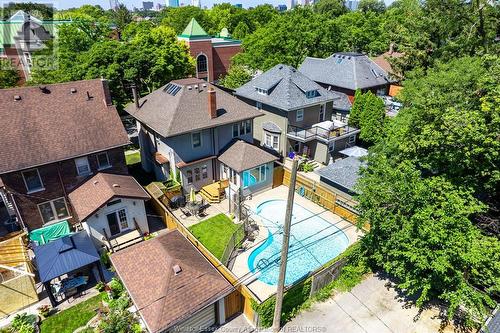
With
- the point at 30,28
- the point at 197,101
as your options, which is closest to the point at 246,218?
the point at 197,101

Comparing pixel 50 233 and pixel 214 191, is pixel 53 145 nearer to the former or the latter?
pixel 50 233

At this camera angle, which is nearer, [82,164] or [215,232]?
[82,164]

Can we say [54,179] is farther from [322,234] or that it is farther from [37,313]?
[322,234]

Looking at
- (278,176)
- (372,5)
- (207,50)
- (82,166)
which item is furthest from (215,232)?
(372,5)

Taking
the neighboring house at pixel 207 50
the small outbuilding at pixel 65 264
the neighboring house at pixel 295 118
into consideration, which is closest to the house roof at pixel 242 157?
the neighboring house at pixel 295 118

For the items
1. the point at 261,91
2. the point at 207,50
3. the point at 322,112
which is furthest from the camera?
the point at 207,50

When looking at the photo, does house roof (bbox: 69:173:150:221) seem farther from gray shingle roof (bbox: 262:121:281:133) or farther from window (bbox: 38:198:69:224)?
gray shingle roof (bbox: 262:121:281:133)

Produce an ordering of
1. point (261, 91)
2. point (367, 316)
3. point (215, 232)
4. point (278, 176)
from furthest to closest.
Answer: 1. point (261, 91)
2. point (278, 176)
3. point (215, 232)
4. point (367, 316)

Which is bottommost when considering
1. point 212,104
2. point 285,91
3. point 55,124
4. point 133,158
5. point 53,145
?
point 133,158
